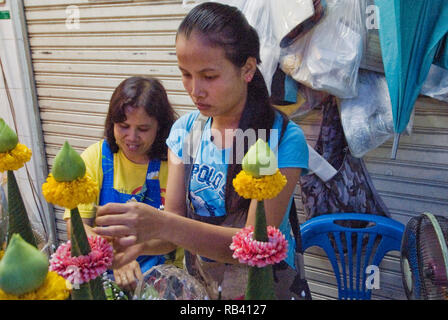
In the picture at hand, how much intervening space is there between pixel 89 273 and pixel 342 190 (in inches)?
36.5

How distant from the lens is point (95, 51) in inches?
54.4

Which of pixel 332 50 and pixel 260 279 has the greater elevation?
pixel 332 50

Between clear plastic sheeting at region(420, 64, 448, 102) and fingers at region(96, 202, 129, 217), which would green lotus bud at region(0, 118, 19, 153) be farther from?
clear plastic sheeting at region(420, 64, 448, 102)

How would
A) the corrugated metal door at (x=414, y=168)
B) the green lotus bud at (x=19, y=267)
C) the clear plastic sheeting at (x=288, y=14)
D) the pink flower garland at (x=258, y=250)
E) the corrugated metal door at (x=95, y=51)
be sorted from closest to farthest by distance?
the green lotus bud at (x=19, y=267) → the pink flower garland at (x=258, y=250) → the clear plastic sheeting at (x=288, y=14) → the corrugated metal door at (x=414, y=168) → the corrugated metal door at (x=95, y=51)

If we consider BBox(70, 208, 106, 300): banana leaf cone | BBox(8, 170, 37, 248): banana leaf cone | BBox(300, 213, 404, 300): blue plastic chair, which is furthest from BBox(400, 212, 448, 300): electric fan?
BBox(8, 170, 37, 248): banana leaf cone

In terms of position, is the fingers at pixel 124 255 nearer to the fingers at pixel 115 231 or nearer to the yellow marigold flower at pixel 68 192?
the fingers at pixel 115 231

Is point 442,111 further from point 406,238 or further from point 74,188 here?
point 74,188

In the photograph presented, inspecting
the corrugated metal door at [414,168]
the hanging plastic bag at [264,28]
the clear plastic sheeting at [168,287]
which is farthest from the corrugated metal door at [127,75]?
the clear plastic sheeting at [168,287]

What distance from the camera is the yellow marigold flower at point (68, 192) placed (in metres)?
0.65

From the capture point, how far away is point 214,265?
0.96 meters

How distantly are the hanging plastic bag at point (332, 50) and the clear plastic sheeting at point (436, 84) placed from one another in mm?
234

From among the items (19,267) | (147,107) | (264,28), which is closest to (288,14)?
(264,28)

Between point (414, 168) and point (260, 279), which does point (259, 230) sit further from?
point (414, 168)

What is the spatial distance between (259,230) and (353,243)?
34.2 inches
